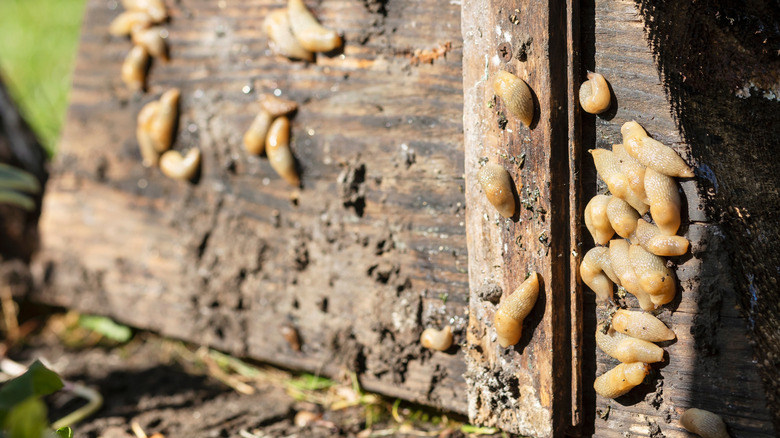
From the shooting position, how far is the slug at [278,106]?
210 cm

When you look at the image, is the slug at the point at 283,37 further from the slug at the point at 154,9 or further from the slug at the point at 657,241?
the slug at the point at 657,241

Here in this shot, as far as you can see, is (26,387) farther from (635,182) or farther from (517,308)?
(635,182)

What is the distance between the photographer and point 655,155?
4.87 ft

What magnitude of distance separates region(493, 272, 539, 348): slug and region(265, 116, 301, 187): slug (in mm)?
886

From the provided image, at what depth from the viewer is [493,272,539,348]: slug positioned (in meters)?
1.59

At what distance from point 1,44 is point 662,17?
16.8 feet

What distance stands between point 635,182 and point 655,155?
0.26 ft

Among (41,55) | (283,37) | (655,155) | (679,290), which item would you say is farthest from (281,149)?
(41,55)

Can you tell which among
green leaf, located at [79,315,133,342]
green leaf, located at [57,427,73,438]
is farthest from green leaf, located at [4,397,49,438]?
green leaf, located at [79,315,133,342]

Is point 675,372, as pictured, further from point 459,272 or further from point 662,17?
point 662,17

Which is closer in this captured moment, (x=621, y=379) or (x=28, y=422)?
(x=28, y=422)

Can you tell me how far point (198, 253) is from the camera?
239 cm

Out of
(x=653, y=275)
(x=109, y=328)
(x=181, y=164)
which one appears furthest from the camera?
(x=109, y=328)

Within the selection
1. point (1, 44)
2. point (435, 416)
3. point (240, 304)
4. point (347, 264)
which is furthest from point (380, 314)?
point (1, 44)
